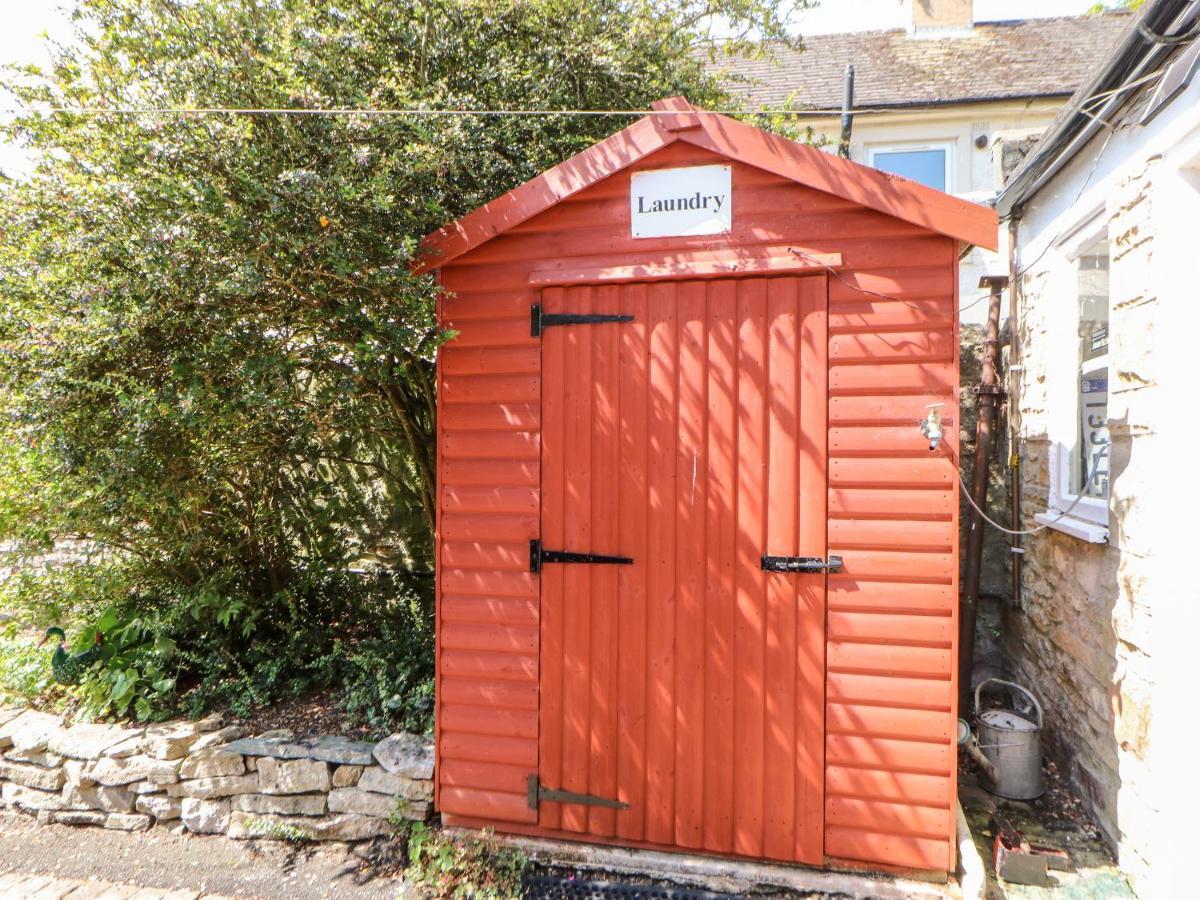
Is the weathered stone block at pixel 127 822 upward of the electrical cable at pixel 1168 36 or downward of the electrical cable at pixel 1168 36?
downward

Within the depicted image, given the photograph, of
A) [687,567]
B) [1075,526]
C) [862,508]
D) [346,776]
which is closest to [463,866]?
[346,776]

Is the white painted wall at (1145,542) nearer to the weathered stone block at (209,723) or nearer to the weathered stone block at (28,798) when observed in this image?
the weathered stone block at (209,723)

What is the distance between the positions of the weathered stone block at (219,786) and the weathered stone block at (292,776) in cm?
7

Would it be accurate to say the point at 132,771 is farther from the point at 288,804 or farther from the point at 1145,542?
the point at 1145,542

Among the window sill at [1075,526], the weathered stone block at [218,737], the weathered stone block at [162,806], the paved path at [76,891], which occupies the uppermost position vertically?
the window sill at [1075,526]

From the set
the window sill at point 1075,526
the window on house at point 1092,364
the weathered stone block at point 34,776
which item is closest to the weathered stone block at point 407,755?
the weathered stone block at point 34,776

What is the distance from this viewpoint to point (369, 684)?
4.62m

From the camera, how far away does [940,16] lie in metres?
12.2

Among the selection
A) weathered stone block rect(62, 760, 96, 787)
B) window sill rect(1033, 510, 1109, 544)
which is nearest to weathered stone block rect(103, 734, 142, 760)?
weathered stone block rect(62, 760, 96, 787)

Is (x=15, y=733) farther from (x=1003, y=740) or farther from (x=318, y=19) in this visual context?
(x=1003, y=740)

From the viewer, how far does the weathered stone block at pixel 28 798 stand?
168 inches

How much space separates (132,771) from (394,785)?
5.20 ft

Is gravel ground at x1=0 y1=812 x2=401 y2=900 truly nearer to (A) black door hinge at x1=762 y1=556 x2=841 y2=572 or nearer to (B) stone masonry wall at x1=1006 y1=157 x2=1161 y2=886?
(A) black door hinge at x1=762 y1=556 x2=841 y2=572

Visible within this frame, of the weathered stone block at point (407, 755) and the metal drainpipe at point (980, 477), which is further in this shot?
the metal drainpipe at point (980, 477)
